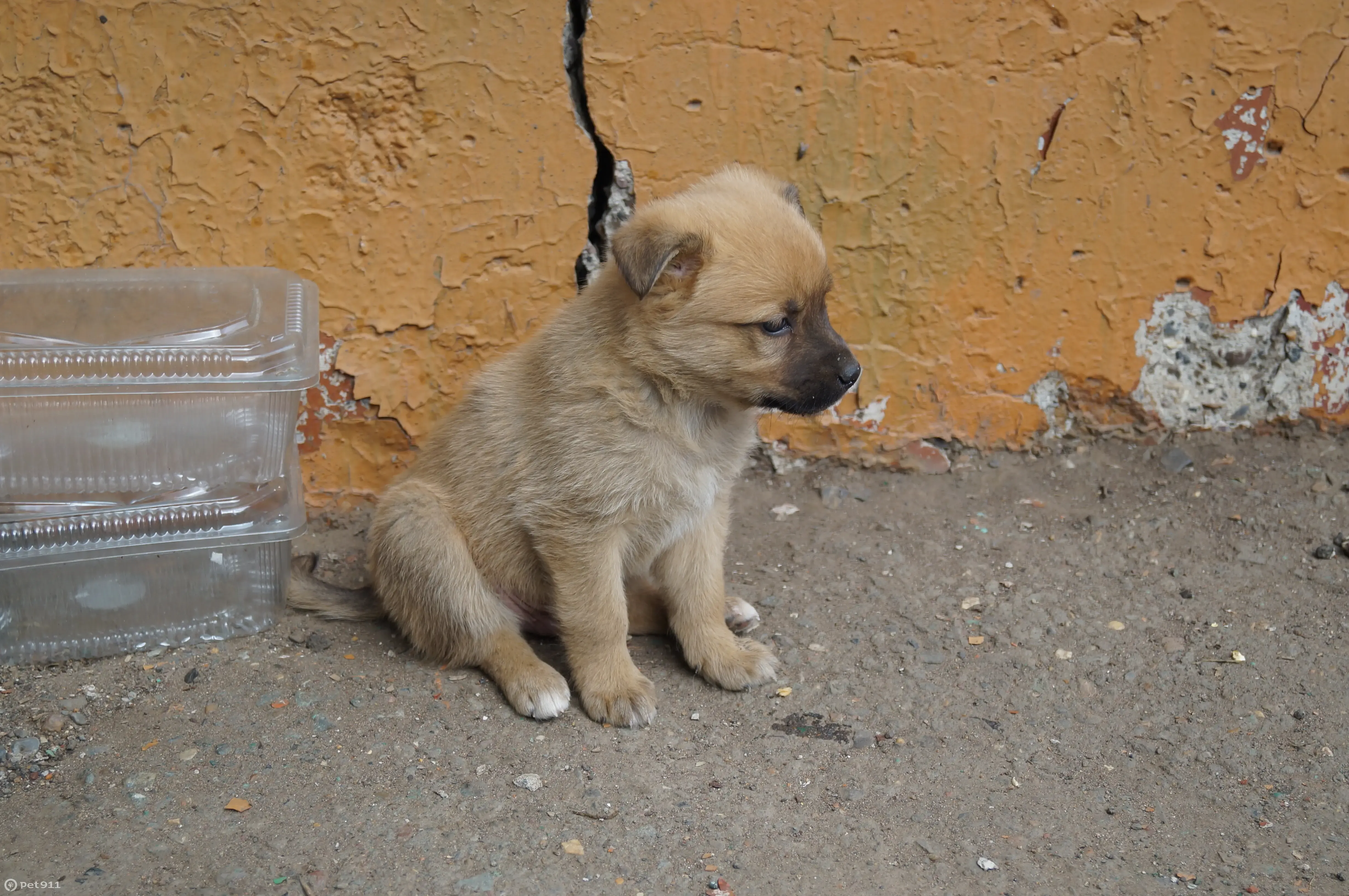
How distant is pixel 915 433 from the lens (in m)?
4.65

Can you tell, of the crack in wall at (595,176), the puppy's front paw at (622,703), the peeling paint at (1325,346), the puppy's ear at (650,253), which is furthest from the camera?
the peeling paint at (1325,346)

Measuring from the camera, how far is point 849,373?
9.87 ft

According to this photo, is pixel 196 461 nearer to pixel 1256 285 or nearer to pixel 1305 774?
pixel 1305 774

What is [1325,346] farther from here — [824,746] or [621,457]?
[621,457]

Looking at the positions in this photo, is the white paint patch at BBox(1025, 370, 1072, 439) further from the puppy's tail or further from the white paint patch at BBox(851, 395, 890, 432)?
the puppy's tail

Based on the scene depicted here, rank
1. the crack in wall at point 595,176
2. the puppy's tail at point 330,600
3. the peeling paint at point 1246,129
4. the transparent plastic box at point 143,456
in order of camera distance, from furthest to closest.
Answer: the peeling paint at point 1246,129 < the crack in wall at point 595,176 < the puppy's tail at point 330,600 < the transparent plastic box at point 143,456

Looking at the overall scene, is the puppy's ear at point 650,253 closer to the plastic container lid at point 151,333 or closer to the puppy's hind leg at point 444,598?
the puppy's hind leg at point 444,598

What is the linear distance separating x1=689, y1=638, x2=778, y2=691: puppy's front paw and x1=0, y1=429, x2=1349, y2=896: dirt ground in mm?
45

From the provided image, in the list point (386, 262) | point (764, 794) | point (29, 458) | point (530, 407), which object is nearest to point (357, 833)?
point (764, 794)

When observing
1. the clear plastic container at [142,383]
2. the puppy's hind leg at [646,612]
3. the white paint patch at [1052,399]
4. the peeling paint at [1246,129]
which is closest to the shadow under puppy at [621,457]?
the puppy's hind leg at [646,612]

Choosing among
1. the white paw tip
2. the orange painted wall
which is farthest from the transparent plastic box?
the white paw tip

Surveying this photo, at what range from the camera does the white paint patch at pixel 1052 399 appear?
4594 millimetres

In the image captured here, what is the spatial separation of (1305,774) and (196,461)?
11.3 feet

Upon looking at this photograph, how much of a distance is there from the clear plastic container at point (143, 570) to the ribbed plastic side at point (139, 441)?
2.3 inches
